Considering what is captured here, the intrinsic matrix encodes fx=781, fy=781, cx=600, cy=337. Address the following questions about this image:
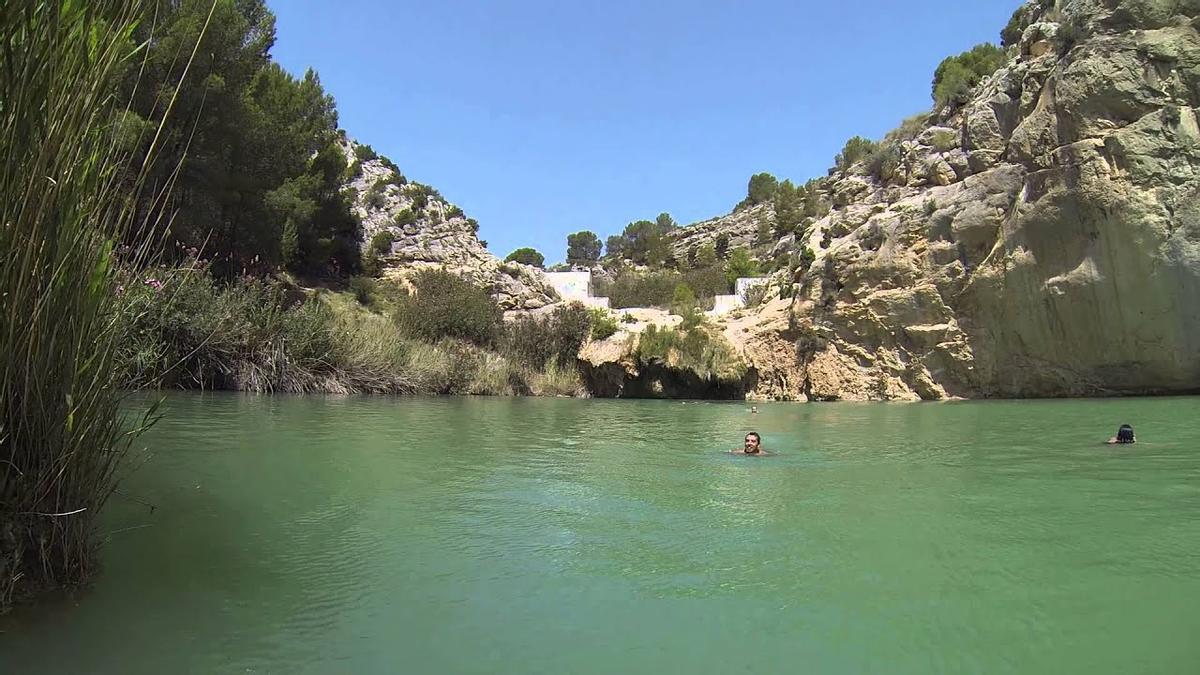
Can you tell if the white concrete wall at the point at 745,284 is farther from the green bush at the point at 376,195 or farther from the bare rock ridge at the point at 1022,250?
the green bush at the point at 376,195

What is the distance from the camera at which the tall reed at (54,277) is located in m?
→ 3.32

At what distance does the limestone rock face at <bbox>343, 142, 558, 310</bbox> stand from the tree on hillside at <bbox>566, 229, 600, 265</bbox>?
56621 mm

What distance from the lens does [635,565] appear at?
5.17 metres

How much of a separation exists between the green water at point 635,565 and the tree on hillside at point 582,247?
93.8 metres

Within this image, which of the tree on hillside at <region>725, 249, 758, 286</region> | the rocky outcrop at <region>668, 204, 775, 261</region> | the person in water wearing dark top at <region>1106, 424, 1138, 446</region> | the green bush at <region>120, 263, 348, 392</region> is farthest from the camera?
the rocky outcrop at <region>668, 204, 775, 261</region>

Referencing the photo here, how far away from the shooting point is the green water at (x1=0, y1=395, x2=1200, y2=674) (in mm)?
3689

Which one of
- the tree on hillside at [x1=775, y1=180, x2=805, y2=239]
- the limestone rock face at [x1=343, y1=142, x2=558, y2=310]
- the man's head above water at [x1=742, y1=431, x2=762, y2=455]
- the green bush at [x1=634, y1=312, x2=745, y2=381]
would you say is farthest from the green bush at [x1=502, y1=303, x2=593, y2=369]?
the tree on hillside at [x1=775, y1=180, x2=805, y2=239]

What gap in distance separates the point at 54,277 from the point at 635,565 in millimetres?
3630

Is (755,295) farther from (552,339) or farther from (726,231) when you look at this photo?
(726,231)

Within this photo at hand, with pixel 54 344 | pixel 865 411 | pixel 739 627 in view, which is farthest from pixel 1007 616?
pixel 865 411

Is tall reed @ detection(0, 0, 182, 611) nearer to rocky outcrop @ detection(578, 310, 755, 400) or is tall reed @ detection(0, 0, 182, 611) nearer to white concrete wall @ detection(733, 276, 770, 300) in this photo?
rocky outcrop @ detection(578, 310, 755, 400)

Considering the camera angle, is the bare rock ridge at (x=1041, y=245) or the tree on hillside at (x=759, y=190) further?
the tree on hillside at (x=759, y=190)

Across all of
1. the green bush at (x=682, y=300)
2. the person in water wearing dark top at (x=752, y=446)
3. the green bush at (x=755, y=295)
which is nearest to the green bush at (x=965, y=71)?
the green bush at (x=755, y=295)

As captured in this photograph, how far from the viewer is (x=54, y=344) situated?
366 cm
